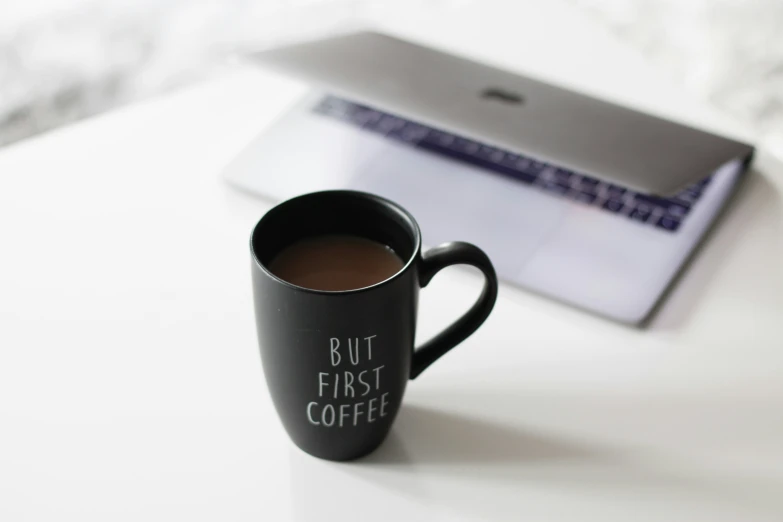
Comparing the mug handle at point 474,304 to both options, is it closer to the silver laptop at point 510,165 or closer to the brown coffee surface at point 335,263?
the brown coffee surface at point 335,263

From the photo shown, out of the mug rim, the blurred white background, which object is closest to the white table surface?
the mug rim

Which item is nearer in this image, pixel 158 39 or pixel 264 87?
pixel 264 87

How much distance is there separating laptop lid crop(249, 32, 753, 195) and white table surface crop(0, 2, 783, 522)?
9cm

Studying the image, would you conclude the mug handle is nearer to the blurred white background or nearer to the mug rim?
the mug rim

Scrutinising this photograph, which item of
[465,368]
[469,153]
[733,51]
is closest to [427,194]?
[469,153]

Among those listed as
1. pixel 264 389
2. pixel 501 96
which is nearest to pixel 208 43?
pixel 501 96

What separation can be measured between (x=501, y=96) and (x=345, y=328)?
35 cm

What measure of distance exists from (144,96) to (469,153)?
480 millimetres

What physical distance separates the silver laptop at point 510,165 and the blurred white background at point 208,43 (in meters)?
0.27

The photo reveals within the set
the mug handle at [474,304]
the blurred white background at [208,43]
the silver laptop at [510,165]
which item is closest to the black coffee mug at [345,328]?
the mug handle at [474,304]

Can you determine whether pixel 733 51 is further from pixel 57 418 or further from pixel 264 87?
pixel 57 418

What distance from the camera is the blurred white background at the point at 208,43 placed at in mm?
1056

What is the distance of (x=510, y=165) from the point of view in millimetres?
772

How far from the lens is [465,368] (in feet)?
2.00
